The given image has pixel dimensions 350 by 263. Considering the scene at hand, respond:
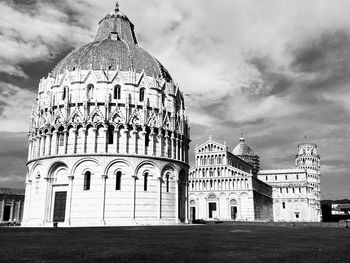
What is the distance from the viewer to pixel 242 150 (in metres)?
149

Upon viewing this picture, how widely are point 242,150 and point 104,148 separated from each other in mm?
108304

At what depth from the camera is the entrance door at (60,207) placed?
154ft

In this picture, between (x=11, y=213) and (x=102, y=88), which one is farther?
(x=11, y=213)

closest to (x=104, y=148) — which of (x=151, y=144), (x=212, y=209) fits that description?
(x=151, y=144)

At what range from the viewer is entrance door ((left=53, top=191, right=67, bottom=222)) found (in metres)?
47.0

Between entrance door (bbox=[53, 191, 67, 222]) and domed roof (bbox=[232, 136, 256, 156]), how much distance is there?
107974 millimetres

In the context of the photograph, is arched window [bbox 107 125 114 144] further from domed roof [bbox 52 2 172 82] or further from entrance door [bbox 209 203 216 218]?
entrance door [bbox 209 203 216 218]

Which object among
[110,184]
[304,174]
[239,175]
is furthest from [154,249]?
[304,174]

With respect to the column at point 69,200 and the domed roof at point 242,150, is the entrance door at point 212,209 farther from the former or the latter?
the column at point 69,200

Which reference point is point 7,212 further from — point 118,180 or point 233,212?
point 233,212

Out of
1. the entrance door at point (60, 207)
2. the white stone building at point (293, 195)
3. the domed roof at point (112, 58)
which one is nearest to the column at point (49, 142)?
the entrance door at point (60, 207)

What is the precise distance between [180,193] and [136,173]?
8.95 meters

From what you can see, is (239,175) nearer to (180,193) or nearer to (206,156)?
(206,156)

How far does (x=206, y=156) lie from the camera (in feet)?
372
